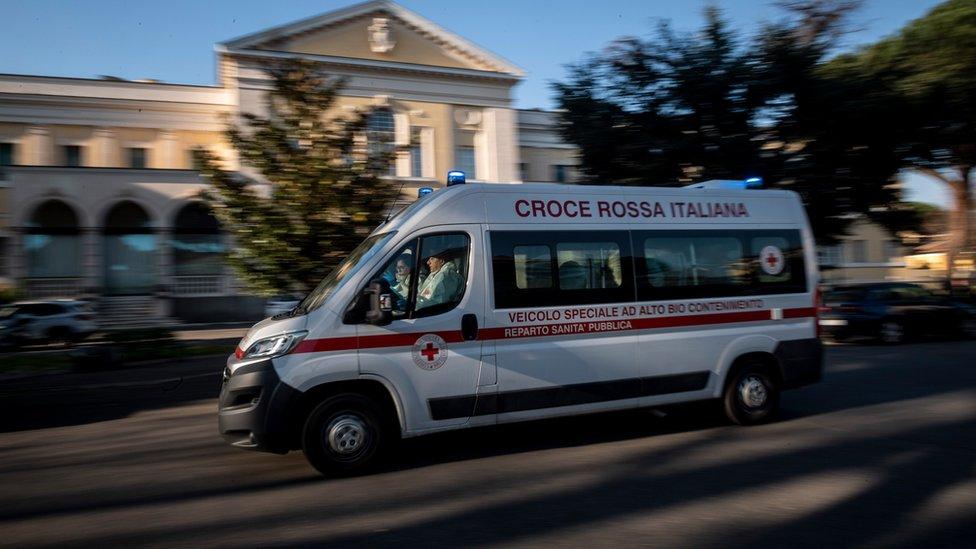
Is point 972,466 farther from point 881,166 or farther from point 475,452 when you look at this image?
point 881,166

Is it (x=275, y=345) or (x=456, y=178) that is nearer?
(x=275, y=345)

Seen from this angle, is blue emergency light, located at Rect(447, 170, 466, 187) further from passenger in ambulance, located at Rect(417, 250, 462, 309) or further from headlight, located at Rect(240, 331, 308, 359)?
headlight, located at Rect(240, 331, 308, 359)

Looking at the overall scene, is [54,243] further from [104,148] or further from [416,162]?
[416,162]

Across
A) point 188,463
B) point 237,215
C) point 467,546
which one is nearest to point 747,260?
point 467,546

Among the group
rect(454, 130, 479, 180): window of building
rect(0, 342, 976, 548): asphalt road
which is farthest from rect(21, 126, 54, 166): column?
rect(0, 342, 976, 548): asphalt road

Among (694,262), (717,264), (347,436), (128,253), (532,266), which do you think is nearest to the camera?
(347,436)

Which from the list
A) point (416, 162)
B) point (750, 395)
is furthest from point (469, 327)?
point (416, 162)

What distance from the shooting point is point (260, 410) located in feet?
20.4

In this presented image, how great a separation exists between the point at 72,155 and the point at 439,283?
34895 millimetres

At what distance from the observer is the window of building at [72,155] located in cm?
3541

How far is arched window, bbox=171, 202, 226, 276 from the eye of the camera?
33.8 metres

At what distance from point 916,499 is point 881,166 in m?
16.0

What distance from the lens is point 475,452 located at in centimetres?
727

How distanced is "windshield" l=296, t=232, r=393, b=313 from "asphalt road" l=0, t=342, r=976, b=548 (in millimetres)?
1489
